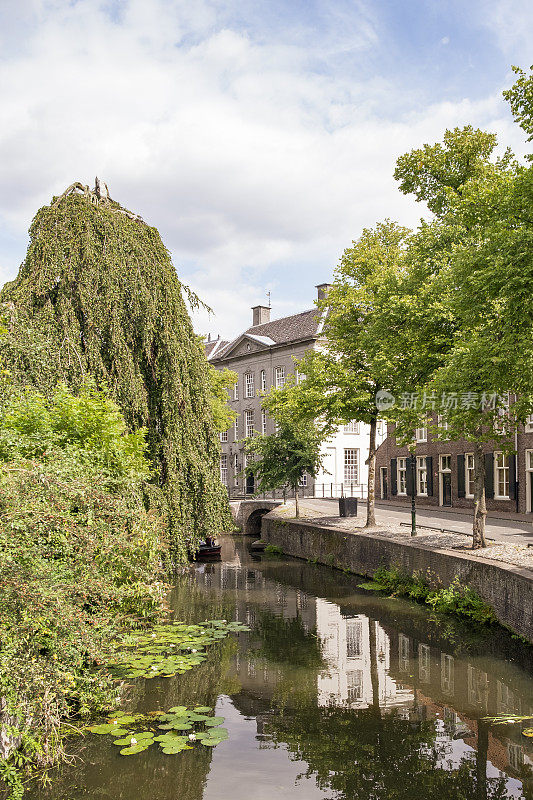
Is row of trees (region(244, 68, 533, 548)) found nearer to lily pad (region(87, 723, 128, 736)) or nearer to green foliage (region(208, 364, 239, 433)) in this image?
lily pad (region(87, 723, 128, 736))

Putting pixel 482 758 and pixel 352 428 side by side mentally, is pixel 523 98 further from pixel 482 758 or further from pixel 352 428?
pixel 352 428

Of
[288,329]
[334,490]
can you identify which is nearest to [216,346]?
[288,329]

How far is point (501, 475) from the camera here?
84.3 ft

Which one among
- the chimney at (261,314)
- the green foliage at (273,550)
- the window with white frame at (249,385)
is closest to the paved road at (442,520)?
the green foliage at (273,550)

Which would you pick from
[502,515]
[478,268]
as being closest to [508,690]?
[478,268]

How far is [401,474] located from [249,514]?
313 inches

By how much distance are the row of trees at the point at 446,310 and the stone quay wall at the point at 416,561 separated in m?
1.29

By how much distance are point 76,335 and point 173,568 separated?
175 inches

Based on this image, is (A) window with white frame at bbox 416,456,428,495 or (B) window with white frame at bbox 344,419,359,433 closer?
(A) window with white frame at bbox 416,456,428,495

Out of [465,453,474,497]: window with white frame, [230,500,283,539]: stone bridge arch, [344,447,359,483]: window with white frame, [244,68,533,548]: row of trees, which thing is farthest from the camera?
[344,447,359,483]: window with white frame

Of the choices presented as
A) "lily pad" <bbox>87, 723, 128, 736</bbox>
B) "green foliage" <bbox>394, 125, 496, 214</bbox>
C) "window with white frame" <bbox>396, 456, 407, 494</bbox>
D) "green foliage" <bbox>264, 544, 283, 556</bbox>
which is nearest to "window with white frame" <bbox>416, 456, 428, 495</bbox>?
"window with white frame" <bbox>396, 456, 407, 494</bbox>

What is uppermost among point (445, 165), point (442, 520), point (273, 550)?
point (445, 165)

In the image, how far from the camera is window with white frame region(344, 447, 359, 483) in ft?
135

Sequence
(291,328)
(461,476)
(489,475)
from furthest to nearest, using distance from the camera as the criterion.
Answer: (291,328) < (461,476) < (489,475)
